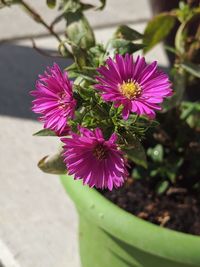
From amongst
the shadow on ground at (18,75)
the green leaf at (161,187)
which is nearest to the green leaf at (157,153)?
the green leaf at (161,187)

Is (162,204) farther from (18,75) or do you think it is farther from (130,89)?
(18,75)

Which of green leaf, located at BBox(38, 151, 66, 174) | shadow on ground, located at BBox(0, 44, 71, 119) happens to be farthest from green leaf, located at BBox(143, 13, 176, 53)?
shadow on ground, located at BBox(0, 44, 71, 119)

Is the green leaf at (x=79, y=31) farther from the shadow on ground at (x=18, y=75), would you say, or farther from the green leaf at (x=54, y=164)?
the shadow on ground at (x=18, y=75)

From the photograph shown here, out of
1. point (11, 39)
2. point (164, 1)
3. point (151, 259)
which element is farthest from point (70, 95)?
point (11, 39)

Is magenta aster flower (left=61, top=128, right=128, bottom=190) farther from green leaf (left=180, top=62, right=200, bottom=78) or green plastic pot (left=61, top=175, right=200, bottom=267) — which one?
green leaf (left=180, top=62, right=200, bottom=78)

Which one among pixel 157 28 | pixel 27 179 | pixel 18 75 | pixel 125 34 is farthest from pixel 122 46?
pixel 18 75

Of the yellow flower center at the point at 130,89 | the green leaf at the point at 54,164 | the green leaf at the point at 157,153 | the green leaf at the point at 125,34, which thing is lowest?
the green leaf at the point at 157,153
